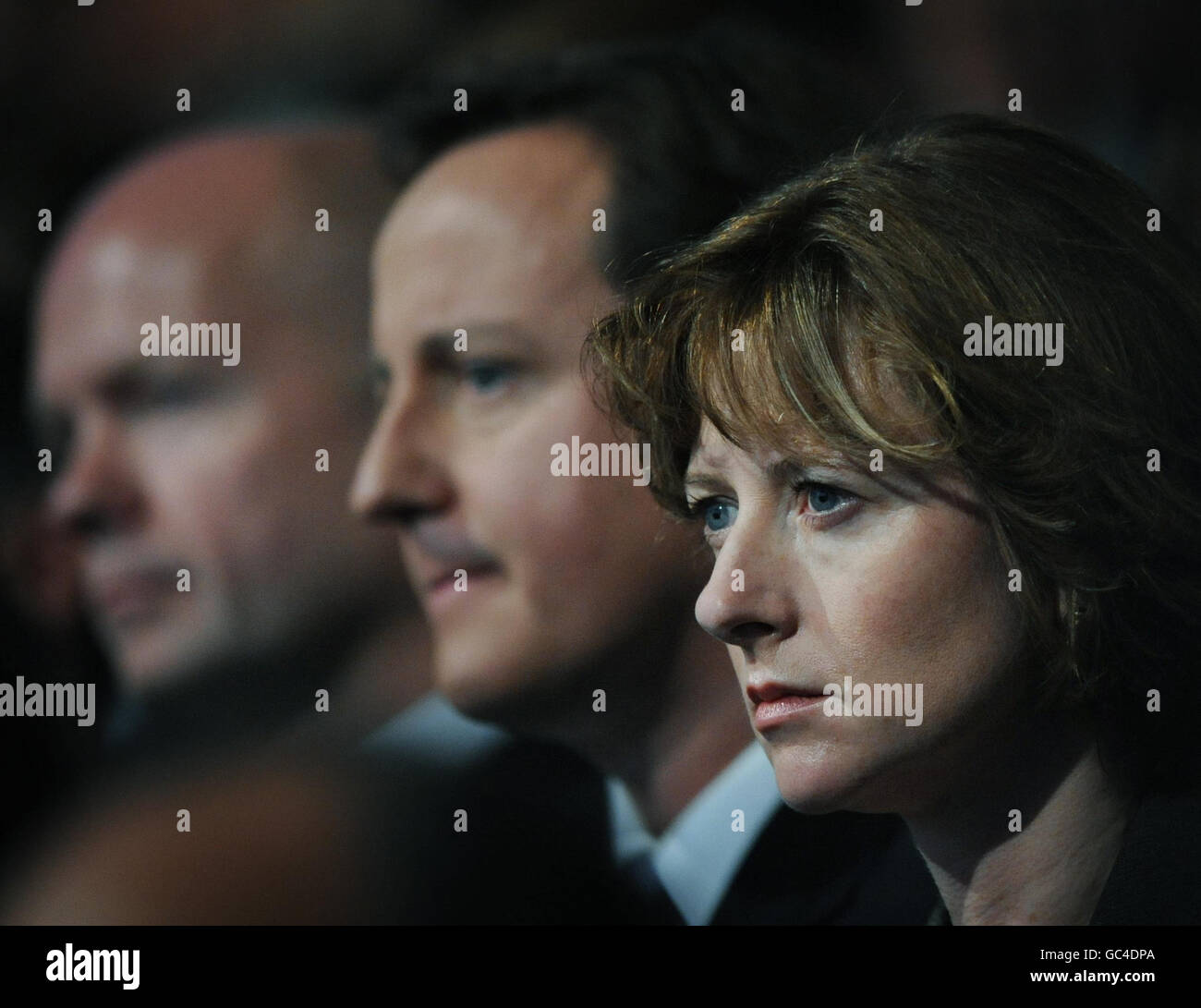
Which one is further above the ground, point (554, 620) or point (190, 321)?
point (190, 321)

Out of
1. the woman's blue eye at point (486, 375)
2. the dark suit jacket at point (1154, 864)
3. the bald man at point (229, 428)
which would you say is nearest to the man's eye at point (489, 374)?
the woman's blue eye at point (486, 375)

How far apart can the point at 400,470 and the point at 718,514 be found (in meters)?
0.69

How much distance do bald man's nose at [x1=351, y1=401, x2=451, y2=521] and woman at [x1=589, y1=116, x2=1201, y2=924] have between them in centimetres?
57

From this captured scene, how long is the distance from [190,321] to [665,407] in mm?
1067

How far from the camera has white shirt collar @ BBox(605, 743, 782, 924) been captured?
8.47ft

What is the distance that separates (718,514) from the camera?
2281 mm

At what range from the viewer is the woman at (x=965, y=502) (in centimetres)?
202

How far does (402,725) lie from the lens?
2.69 meters

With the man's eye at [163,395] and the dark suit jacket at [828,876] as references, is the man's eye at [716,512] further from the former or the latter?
the man's eye at [163,395]

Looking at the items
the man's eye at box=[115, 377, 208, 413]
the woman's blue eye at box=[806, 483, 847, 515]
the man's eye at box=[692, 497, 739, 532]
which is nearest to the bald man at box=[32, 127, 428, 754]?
the man's eye at box=[115, 377, 208, 413]

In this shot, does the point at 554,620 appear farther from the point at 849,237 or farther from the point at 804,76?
the point at 804,76

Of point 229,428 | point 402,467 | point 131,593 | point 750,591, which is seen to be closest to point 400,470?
point 402,467

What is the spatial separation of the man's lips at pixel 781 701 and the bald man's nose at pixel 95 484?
1341mm
